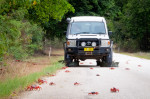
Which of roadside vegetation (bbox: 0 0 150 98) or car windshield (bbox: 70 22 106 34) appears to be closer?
roadside vegetation (bbox: 0 0 150 98)

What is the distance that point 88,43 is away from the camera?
54.3 feet

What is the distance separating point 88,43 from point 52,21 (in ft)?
65.0

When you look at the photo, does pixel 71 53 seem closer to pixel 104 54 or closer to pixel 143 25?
pixel 104 54

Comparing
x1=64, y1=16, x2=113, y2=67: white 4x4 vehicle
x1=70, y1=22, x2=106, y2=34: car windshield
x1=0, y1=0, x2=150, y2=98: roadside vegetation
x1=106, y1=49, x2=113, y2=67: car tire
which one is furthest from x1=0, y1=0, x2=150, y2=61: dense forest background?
x1=106, y1=49, x2=113, y2=67: car tire

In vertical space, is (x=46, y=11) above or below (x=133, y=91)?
above

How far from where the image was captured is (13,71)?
41.8 ft

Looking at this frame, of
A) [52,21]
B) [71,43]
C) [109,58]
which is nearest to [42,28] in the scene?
[52,21]

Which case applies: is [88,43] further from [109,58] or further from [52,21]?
[52,21]

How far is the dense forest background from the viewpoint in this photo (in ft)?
50.4

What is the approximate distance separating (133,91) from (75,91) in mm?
1459

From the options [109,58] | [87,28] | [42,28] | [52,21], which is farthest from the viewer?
[52,21]

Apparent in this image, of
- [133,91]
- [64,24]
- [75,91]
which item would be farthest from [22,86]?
[64,24]

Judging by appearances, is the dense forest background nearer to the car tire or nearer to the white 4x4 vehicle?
the white 4x4 vehicle

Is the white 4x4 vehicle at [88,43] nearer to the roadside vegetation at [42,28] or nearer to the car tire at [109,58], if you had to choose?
the car tire at [109,58]
